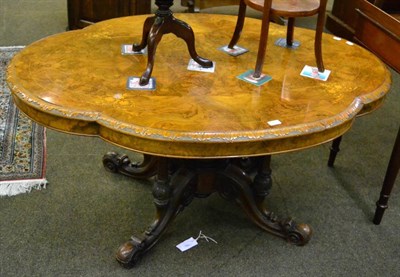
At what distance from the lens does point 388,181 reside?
1.86 meters

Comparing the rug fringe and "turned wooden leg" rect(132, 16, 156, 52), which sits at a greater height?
"turned wooden leg" rect(132, 16, 156, 52)

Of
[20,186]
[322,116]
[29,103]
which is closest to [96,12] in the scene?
[20,186]

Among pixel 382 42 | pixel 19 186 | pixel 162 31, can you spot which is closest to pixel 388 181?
pixel 382 42

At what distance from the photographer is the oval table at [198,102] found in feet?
4.16

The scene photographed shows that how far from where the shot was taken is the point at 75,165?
7.20 ft

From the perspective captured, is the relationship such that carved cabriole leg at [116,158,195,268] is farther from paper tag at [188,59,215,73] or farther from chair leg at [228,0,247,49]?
chair leg at [228,0,247,49]

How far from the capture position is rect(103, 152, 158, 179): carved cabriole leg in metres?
2.04

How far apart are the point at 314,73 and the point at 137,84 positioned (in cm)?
58

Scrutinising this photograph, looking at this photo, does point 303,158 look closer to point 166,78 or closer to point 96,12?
point 166,78

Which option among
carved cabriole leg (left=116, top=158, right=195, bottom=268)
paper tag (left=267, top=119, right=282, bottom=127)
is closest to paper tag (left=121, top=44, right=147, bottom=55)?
carved cabriole leg (left=116, top=158, right=195, bottom=268)

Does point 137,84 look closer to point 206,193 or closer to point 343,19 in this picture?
point 206,193

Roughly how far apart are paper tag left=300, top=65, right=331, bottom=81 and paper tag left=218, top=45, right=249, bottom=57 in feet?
0.80

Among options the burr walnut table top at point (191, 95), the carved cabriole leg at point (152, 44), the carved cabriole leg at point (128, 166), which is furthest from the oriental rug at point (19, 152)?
the carved cabriole leg at point (152, 44)

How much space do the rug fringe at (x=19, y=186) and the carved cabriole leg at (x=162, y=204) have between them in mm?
582
